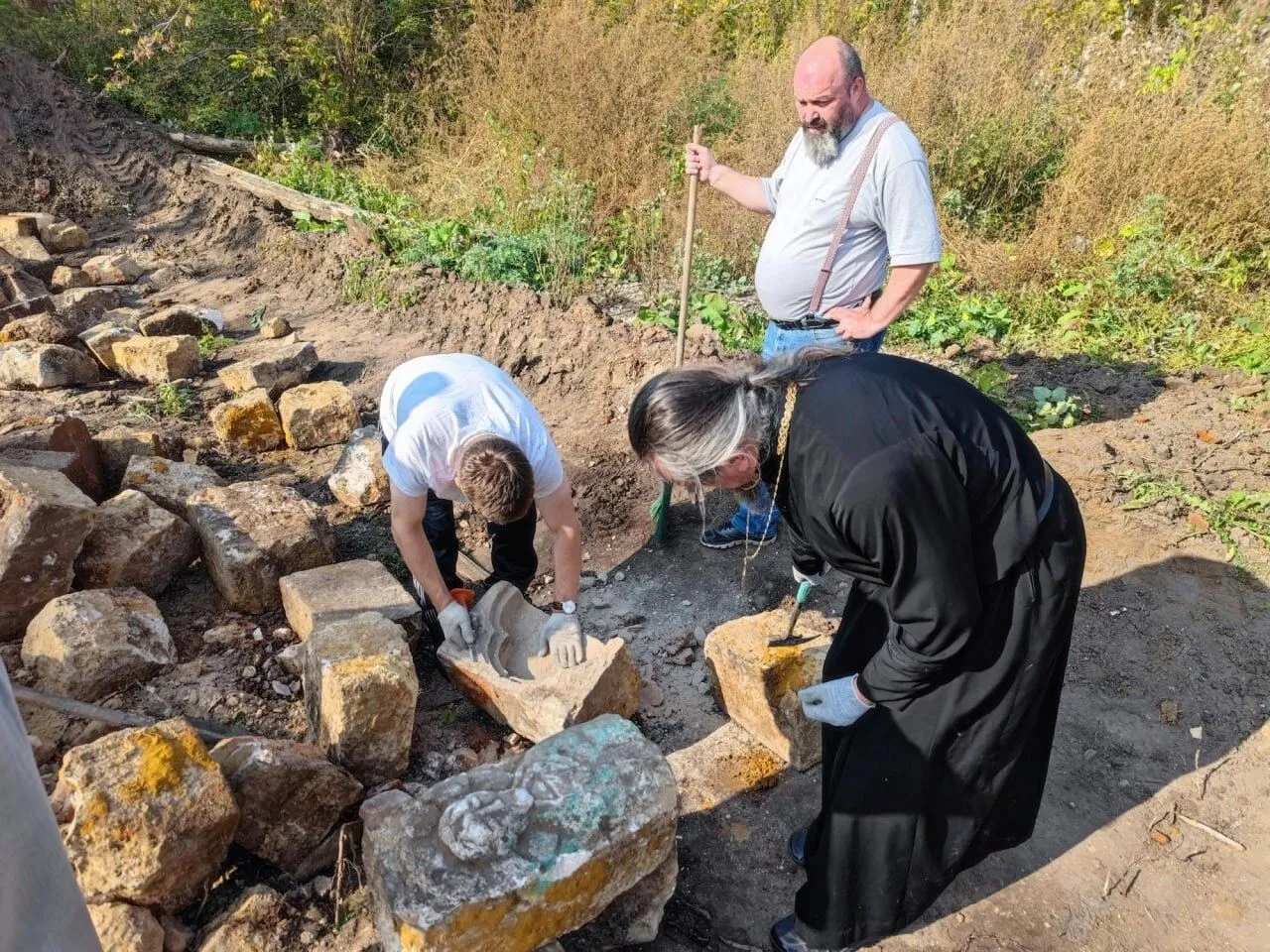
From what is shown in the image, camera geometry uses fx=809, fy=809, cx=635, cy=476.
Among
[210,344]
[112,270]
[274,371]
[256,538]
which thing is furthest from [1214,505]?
[112,270]

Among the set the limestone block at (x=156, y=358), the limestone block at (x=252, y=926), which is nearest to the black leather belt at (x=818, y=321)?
the limestone block at (x=252, y=926)

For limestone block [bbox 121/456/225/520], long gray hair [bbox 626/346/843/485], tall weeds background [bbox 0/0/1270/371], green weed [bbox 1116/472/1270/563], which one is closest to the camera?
long gray hair [bbox 626/346/843/485]

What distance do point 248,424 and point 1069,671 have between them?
4.80 m

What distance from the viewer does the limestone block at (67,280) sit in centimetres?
800

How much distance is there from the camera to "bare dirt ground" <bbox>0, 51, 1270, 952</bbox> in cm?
265

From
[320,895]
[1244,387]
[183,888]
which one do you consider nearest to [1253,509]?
[1244,387]

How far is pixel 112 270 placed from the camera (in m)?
8.19

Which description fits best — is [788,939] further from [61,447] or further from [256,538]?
[61,447]

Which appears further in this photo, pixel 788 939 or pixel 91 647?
pixel 91 647

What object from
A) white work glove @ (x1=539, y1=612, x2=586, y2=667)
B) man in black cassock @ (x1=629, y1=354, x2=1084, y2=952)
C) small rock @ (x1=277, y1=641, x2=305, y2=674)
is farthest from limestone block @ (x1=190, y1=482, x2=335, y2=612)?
man in black cassock @ (x1=629, y1=354, x2=1084, y2=952)

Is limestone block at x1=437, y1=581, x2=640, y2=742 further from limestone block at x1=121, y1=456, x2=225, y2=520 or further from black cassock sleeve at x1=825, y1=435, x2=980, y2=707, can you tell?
limestone block at x1=121, y1=456, x2=225, y2=520

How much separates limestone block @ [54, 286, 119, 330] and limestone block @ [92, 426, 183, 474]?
11.1ft

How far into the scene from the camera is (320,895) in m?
2.45

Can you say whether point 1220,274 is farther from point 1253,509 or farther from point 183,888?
point 183,888
